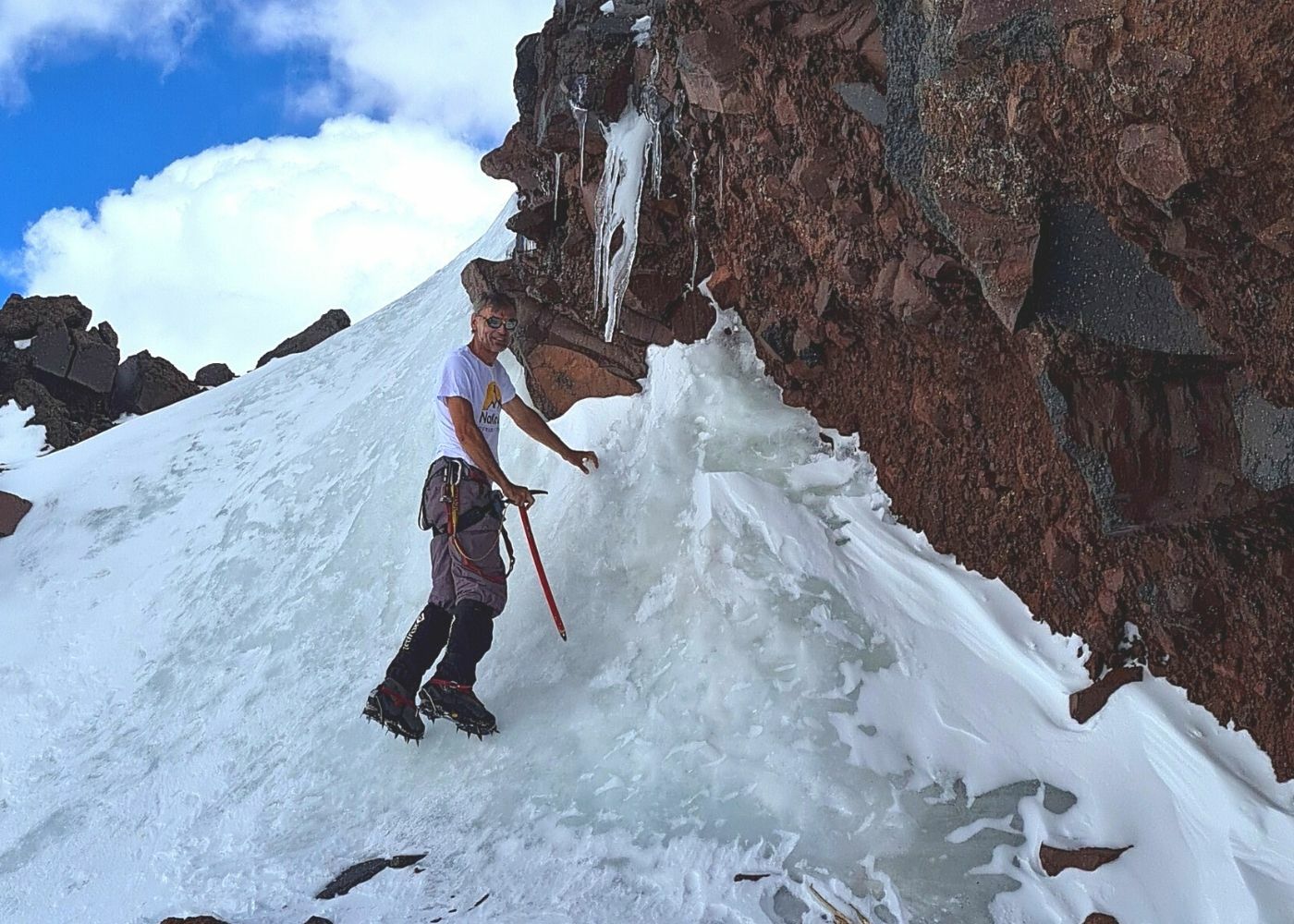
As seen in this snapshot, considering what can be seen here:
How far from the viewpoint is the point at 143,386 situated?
15562mm

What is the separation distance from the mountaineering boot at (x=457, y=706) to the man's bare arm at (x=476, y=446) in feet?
3.04

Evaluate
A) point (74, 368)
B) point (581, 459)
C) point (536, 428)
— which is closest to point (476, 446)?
point (536, 428)

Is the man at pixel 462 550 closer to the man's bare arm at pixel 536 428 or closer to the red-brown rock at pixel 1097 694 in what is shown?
the man's bare arm at pixel 536 428

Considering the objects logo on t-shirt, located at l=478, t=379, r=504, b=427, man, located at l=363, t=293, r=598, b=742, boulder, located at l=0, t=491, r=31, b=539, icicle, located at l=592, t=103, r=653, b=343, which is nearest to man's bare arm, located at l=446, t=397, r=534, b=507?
man, located at l=363, t=293, r=598, b=742

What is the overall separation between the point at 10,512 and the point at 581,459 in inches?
207

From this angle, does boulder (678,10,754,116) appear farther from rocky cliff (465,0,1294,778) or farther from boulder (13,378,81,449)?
boulder (13,378,81,449)

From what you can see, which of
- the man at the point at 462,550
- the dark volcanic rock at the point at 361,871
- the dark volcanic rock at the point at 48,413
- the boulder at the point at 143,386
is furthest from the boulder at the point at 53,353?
the dark volcanic rock at the point at 361,871

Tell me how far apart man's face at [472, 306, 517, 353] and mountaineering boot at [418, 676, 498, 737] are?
5.66 ft

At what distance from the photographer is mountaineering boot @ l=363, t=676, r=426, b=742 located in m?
4.64

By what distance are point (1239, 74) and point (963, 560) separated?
2488mm

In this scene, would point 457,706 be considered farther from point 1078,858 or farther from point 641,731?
point 1078,858

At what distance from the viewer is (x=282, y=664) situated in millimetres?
6086

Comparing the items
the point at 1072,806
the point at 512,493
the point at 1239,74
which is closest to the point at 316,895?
the point at 512,493

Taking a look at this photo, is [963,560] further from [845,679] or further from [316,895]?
[316,895]
